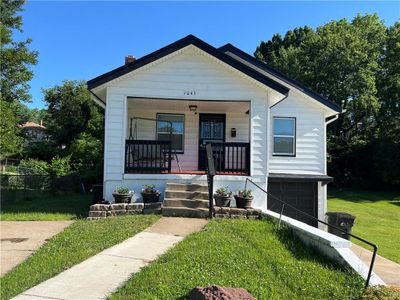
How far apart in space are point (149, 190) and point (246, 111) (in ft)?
16.9

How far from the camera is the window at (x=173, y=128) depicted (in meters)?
13.9

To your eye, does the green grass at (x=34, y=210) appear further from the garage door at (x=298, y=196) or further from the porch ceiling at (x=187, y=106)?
the garage door at (x=298, y=196)

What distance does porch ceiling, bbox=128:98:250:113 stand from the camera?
12.5m

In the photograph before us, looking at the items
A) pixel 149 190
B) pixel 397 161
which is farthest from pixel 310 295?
pixel 397 161

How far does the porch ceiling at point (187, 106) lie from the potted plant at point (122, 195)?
11.1 ft

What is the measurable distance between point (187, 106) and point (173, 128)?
110 centimetres

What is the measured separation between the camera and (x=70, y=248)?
642 centimetres

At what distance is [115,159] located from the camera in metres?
10.8

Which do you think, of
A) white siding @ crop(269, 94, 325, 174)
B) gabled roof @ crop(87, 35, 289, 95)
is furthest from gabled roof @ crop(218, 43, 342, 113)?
gabled roof @ crop(87, 35, 289, 95)

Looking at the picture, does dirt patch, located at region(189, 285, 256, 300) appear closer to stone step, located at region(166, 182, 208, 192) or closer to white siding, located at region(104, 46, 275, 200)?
stone step, located at region(166, 182, 208, 192)

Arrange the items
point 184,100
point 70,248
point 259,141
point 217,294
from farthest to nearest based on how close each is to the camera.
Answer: point 184,100, point 259,141, point 70,248, point 217,294

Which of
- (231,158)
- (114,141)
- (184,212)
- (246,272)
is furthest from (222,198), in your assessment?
(246,272)

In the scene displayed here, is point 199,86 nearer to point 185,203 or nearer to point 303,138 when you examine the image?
point 185,203

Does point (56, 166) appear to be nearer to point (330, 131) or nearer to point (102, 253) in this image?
point (102, 253)
